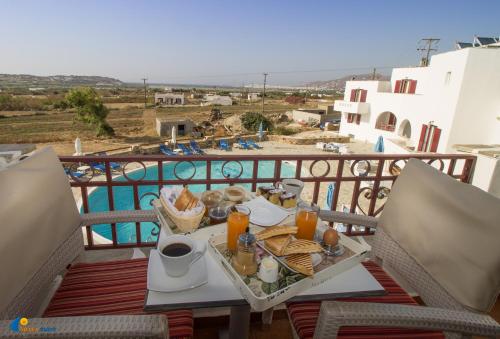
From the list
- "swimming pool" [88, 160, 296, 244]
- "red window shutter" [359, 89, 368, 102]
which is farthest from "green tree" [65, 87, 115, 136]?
"red window shutter" [359, 89, 368, 102]

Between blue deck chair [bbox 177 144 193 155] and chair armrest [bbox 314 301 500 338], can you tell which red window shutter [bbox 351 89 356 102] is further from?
chair armrest [bbox 314 301 500 338]

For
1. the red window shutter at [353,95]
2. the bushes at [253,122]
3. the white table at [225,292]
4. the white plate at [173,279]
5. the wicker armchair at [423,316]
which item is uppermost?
the red window shutter at [353,95]

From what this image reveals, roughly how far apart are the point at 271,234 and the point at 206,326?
113 cm

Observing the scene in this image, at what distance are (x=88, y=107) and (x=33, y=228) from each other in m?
24.6

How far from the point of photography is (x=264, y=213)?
4.88 ft

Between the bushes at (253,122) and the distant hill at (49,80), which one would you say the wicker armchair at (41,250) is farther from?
the distant hill at (49,80)

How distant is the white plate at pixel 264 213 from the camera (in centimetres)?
141

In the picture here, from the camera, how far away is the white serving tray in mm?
882

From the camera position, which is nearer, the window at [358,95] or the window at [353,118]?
the window at [358,95]

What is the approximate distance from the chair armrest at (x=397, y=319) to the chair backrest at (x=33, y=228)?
1186 millimetres

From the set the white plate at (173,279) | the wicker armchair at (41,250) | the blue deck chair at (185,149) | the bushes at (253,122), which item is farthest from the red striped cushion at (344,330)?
the bushes at (253,122)

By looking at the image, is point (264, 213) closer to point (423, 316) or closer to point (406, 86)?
point (423, 316)

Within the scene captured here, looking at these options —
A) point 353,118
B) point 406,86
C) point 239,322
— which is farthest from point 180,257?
point 353,118

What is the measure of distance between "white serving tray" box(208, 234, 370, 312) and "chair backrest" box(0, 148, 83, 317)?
2.54ft
